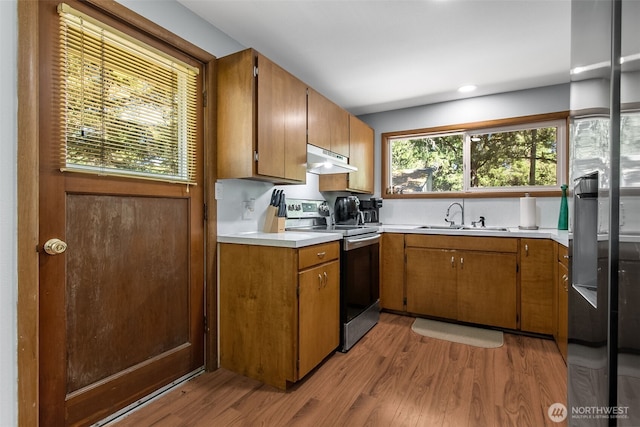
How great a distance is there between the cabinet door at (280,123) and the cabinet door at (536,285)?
2.03 m

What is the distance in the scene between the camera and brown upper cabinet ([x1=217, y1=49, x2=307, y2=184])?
6.63 feet

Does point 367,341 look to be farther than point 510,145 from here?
No

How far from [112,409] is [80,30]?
190 centimetres

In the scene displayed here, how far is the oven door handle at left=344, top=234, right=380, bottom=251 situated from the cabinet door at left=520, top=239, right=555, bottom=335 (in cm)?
125

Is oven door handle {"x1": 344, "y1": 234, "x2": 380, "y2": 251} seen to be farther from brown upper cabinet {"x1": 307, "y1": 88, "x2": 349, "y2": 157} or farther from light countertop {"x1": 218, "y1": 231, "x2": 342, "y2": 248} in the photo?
brown upper cabinet {"x1": 307, "y1": 88, "x2": 349, "y2": 157}

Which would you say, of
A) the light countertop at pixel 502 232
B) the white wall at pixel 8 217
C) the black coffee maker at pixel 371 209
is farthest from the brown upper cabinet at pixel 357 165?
the white wall at pixel 8 217

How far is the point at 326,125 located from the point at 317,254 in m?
1.32

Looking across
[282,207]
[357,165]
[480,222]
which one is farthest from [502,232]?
[282,207]

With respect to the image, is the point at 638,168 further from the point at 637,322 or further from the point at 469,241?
the point at 469,241

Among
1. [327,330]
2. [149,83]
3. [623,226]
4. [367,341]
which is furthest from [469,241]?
[149,83]

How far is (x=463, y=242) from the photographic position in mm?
2895

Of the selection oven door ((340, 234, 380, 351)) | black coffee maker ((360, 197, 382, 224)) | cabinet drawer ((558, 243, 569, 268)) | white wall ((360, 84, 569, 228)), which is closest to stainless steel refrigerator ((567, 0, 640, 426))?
cabinet drawer ((558, 243, 569, 268))

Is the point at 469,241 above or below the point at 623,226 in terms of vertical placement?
below

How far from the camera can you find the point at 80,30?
1.48 m
